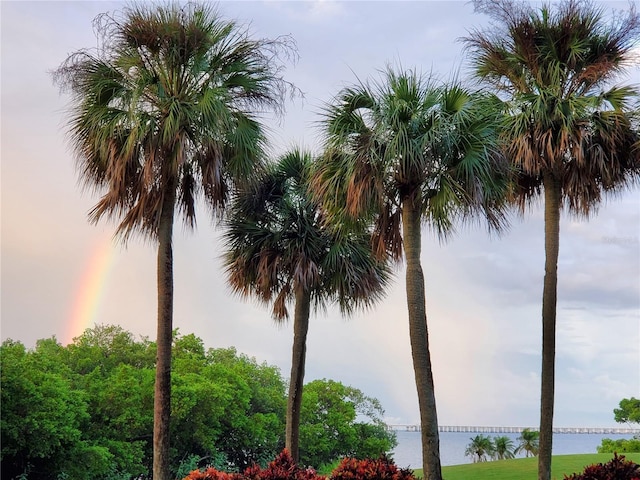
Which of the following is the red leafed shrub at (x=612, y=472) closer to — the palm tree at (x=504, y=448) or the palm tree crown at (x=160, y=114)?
the palm tree crown at (x=160, y=114)

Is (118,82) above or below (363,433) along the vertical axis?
above

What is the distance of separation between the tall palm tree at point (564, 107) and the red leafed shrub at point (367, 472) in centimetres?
648

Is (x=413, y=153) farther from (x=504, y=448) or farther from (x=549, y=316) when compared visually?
(x=504, y=448)

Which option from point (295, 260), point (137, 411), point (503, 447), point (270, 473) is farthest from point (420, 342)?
point (503, 447)

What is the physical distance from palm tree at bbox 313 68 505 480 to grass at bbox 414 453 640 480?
10329mm

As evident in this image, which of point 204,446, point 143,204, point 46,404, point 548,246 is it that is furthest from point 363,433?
point 143,204

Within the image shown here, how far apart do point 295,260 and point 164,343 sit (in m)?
7.22

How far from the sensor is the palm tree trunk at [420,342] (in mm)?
12375

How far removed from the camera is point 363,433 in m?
38.4

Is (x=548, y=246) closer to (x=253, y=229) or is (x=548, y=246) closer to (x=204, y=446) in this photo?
(x=253, y=229)

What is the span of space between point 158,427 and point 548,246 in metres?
8.40

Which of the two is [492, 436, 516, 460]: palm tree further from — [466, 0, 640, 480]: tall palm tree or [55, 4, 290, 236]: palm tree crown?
[55, 4, 290, 236]: palm tree crown

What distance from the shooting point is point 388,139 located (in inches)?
525

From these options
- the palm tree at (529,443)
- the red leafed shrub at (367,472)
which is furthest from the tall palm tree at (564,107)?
the palm tree at (529,443)
